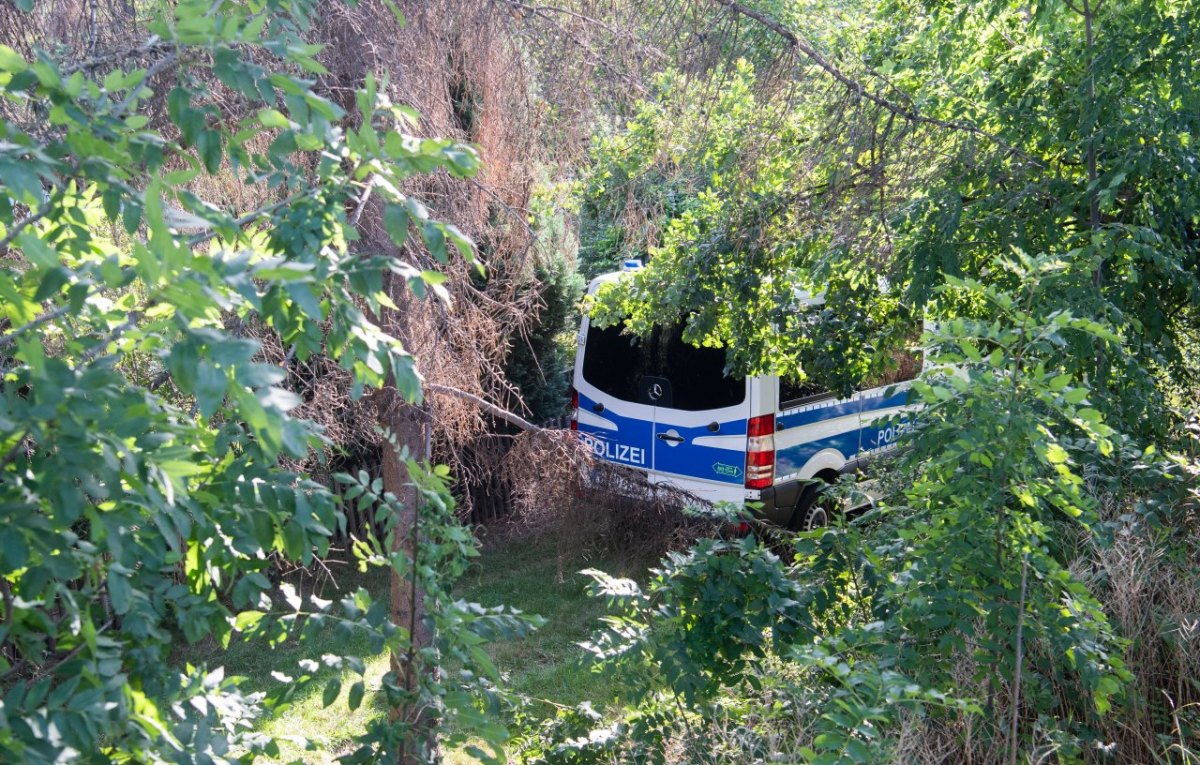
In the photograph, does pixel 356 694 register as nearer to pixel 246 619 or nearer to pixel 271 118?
pixel 246 619

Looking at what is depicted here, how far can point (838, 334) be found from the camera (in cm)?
604

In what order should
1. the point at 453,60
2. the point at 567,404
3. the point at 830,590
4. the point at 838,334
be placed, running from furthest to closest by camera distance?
the point at 567,404
the point at 838,334
the point at 453,60
the point at 830,590

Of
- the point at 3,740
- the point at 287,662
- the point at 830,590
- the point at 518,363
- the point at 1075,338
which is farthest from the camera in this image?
the point at 518,363

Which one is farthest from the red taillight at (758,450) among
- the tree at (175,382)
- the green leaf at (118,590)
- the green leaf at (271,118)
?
the green leaf at (118,590)

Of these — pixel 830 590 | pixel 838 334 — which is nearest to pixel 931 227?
Answer: pixel 838 334

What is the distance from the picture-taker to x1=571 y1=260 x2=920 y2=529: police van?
7.53m

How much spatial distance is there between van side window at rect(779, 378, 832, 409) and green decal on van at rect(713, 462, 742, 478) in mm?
580

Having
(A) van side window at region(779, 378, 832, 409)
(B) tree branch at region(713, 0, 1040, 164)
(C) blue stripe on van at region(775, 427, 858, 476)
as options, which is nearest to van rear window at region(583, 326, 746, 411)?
(A) van side window at region(779, 378, 832, 409)

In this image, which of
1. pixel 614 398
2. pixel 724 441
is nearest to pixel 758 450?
pixel 724 441

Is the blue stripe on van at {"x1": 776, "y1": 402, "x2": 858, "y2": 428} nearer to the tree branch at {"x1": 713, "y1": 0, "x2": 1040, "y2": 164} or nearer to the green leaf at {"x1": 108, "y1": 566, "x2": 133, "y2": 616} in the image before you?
the tree branch at {"x1": 713, "y1": 0, "x2": 1040, "y2": 164}

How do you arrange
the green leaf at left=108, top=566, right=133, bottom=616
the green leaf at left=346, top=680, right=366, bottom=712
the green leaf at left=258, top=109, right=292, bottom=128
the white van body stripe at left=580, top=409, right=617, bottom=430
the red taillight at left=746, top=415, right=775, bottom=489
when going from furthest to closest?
the white van body stripe at left=580, top=409, right=617, bottom=430
the red taillight at left=746, top=415, right=775, bottom=489
the green leaf at left=346, top=680, right=366, bottom=712
the green leaf at left=258, top=109, right=292, bottom=128
the green leaf at left=108, top=566, right=133, bottom=616

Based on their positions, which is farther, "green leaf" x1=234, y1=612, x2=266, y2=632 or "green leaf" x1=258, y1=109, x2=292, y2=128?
"green leaf" x1=234, y1=612, x2=266, y2=632

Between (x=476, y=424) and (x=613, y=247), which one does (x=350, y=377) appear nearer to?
(x=476, y=424)

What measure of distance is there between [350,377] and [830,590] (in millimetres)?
2282
